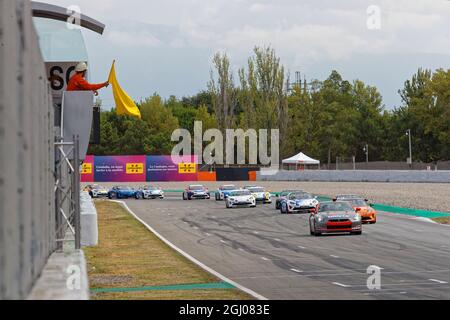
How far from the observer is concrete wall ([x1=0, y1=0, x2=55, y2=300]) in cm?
699

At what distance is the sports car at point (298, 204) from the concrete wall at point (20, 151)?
37.3 meters

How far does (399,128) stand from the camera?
12912 cm

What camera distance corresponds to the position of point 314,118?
138 meters

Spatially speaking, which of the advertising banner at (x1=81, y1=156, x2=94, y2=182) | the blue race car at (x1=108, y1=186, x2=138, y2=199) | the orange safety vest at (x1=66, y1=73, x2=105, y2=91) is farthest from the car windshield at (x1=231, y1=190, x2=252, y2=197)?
the advertising banner at (x1=81, y1=156, x2=94, y2=182)

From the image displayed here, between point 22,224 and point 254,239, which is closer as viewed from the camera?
point 22,224

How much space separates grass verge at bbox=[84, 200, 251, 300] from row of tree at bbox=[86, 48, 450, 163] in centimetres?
8875

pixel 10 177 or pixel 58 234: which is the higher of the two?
pixel 10 177

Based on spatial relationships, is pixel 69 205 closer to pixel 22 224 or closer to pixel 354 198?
pixel 22 224

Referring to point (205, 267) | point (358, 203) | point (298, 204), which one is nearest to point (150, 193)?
point (298, 204)

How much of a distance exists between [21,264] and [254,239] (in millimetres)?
24459

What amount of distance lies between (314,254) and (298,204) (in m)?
22.6

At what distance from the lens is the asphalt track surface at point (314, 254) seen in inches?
683

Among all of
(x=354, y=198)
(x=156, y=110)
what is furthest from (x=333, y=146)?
(x=354, y=198)

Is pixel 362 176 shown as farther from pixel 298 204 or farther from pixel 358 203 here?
pixel 358 203
